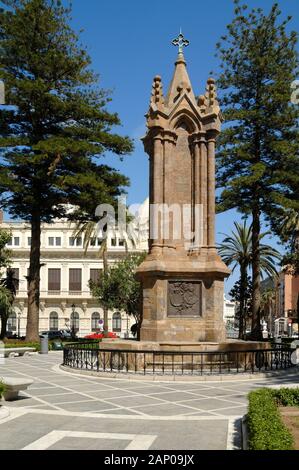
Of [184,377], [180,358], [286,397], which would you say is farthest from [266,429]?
[180,358]

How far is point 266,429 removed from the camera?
25.8 ft

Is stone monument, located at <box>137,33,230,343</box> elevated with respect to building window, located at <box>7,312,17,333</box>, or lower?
elevated

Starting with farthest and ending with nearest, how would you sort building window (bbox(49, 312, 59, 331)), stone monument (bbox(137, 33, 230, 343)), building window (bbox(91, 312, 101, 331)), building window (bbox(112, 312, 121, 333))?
building window (bbox(49, 312, 59, 331)) < building window (bbox(91, 312, 101, 331)) < building window (bbox(112, 312, 121, 333)) < stone monument (bbox(137, 33, 230, 343))

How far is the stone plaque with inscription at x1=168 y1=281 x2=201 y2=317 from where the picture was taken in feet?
66.8

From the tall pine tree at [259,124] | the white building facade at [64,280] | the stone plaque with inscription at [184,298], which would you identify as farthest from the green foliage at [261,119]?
the white building facade at [64,280]

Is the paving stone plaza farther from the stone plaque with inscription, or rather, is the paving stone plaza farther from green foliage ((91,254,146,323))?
green foliage ((91,254,146,323))

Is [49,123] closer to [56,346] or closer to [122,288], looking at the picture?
[56,346]

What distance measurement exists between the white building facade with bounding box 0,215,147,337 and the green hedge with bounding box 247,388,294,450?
242 feet

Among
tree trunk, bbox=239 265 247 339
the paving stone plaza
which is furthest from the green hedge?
tree trunk, bbox=239 265 247 339

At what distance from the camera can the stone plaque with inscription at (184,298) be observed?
20.4 m

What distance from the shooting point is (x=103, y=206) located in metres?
34.2

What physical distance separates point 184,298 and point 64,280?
65754 mm

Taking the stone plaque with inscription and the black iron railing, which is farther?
the stone plaque with inscription
